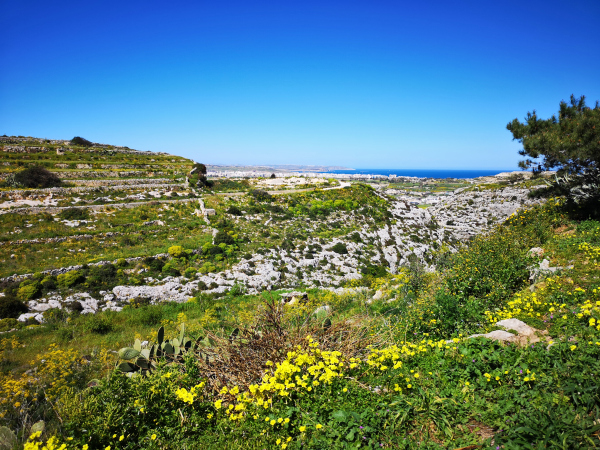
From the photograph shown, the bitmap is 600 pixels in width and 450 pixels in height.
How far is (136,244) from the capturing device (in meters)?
18.4

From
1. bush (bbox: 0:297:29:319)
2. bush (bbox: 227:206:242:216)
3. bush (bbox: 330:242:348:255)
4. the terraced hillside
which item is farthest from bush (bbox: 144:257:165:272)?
bush (bbox: 330:242:348:255)

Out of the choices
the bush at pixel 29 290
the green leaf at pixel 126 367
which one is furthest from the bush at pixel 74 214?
the green leaf at pixel 126 367

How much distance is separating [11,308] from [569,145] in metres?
22.6

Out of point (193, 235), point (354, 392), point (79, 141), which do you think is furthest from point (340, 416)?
point (79, 141)

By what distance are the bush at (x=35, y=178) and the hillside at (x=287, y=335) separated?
2.97m

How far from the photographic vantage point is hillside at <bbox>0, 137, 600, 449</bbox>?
2.94 meters

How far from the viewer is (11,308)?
11219 mm

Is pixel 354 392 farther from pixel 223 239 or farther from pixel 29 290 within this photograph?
pixel 223 239

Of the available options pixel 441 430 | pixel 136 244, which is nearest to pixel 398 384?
pixel 441 430

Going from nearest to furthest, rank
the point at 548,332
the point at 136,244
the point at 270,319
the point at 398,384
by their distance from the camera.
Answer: the point at 398,384
the point at 548,332
the point at 270,319
the point at 136,244

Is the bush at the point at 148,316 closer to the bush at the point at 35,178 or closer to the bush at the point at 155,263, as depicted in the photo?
the bush at the point at 155,263

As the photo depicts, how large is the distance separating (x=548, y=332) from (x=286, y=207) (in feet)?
77.6

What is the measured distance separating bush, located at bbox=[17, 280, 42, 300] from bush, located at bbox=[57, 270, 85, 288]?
2.55ft

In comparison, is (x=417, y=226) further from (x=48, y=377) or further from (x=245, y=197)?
(x=48, y=377)
